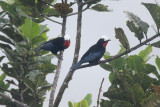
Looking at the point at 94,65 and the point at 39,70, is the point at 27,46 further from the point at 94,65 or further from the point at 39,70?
the point at 94,65

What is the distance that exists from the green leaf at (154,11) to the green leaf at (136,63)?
46cm

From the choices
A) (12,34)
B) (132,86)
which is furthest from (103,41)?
(132,86)

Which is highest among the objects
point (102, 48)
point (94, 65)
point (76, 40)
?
point (76, 40)

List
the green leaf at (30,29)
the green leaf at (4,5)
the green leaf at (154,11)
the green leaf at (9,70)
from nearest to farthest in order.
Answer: the green leaf at (154,11) → the green leaf at (30,29) → the green leaf at (9,70) → the green leaf at (4,5)

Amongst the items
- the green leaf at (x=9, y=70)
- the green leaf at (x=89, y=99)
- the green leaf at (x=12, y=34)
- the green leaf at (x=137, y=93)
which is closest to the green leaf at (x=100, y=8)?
the green leaf at (x=12, y=34)

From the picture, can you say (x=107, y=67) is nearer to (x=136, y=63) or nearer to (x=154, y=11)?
(x=136, y=63)

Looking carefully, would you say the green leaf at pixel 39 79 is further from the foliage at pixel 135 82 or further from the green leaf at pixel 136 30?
the green leaf at pixel 136 30

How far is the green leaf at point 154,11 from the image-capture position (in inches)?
120

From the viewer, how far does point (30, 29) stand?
11.8 ft

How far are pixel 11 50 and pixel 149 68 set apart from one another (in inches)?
62.7

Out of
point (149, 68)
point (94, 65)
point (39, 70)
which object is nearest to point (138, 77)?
point (149, 68)

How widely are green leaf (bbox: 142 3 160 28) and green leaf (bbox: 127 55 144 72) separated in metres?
0.46

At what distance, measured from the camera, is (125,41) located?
3156 mm

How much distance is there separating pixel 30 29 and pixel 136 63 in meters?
1.27
